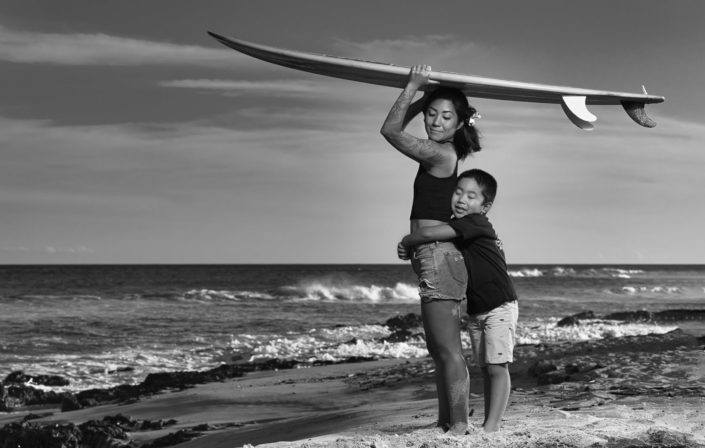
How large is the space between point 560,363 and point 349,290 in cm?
3335

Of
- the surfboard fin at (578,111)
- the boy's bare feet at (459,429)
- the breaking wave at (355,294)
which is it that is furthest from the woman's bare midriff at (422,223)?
the breaking wave at (355,294)

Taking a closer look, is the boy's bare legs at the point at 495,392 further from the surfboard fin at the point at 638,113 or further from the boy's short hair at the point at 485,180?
the surfboard fin at the point at 638,113

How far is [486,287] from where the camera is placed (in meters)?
4.69

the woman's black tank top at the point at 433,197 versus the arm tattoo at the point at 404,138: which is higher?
the arm tattoo at the point at 404,138

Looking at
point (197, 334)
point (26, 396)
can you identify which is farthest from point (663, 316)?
point (26, 396)

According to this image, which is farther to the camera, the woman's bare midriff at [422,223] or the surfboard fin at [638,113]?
the surfboard fin at [638,113]

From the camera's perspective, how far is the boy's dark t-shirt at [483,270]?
4.66 m

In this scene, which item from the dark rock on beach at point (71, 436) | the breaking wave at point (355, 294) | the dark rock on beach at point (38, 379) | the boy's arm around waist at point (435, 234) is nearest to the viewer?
the boy's arm around waist at point (435, 234)

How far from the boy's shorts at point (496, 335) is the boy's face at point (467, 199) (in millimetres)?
560

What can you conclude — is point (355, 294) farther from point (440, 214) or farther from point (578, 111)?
point (440, 214)

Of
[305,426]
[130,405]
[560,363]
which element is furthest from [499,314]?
[130,405]

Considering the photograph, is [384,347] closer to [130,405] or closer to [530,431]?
[130,405]

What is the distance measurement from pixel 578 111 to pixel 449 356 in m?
1.89

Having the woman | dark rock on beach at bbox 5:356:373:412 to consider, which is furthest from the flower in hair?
dark rock on beach at bbox 5:356:373:412
